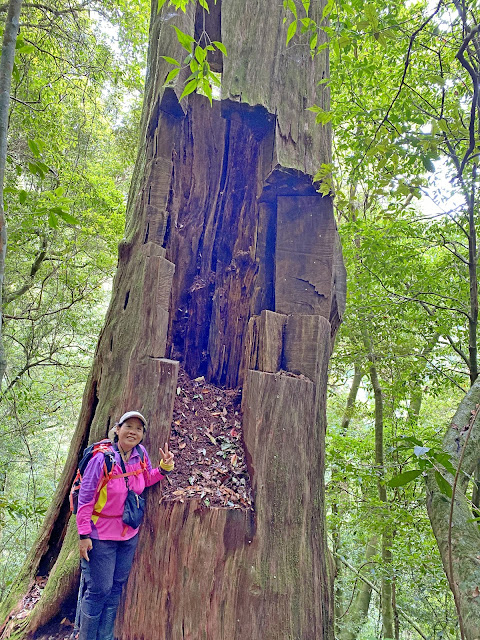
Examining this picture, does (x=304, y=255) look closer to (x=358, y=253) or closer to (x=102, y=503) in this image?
(x=102, y=503)

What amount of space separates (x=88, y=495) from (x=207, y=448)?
76 centimetres

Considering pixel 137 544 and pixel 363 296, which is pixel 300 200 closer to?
pixel 137 544

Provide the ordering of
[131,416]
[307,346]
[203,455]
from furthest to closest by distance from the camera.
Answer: [307,346] → [203,455] → [131,416]

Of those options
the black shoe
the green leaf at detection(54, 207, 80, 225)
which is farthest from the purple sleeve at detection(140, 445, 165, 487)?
the green leaf at detection(54, 207, 80, 225)

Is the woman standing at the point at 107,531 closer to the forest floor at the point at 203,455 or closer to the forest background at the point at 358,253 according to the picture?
the forest floor at the point at 203,455

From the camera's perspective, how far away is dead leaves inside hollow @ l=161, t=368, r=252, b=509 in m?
2.42

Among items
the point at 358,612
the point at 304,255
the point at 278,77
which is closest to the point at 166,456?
the point at 304,255

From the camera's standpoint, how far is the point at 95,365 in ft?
9.89

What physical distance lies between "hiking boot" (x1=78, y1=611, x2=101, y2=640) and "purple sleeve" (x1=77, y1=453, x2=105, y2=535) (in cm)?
43

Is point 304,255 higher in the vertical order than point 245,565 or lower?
higher

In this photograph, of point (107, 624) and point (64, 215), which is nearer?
point (64, 215)

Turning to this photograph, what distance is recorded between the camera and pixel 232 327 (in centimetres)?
326

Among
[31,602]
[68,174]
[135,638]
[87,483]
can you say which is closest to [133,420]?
[87,483]

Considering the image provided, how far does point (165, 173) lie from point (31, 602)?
3.07 meters
